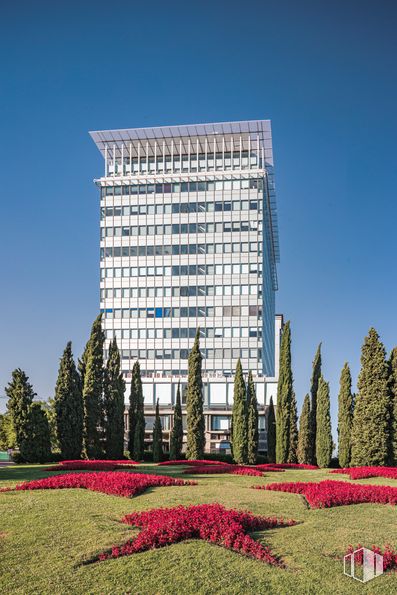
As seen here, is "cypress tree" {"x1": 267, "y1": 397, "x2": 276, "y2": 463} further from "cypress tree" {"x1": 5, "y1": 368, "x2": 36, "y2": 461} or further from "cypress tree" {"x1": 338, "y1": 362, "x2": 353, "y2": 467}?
"cypress tree" {"x1": 5, "y1": 368, "x2": 36, "y2": 461}

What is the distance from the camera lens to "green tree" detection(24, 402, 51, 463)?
3350cm

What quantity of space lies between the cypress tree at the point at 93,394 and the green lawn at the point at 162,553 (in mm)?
26860

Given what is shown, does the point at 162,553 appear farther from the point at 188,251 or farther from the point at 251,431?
the point at 188,251

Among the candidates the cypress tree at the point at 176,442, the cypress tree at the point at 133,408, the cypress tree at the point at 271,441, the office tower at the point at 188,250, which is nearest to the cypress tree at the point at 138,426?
the cypress tree at the point at 133,408

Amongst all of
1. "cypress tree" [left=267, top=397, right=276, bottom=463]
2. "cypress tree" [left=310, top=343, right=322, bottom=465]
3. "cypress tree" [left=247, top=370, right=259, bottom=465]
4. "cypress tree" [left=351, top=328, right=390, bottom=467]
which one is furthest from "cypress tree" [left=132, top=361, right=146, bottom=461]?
"cypress tree" [left=351, top=328, right=390, bottom=467]

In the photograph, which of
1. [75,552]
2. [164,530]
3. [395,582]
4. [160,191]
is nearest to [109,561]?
[75,552]

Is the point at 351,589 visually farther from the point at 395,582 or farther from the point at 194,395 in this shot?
the point at 194,395

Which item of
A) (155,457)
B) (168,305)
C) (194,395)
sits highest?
(168,305)

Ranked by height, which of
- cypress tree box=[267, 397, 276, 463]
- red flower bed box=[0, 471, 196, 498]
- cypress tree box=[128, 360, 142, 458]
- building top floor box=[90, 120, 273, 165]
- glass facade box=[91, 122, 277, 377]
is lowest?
cypress tree box=[267, 397, 276, 463]

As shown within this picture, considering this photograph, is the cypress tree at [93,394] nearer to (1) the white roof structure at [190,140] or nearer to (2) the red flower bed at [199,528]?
(2) the red flower bed at [199,528]

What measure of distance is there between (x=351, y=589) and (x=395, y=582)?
0.94 m

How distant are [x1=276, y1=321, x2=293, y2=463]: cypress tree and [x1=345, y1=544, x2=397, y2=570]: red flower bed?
35.2 m

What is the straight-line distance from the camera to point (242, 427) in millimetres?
48094

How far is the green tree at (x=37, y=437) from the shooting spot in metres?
33.5
